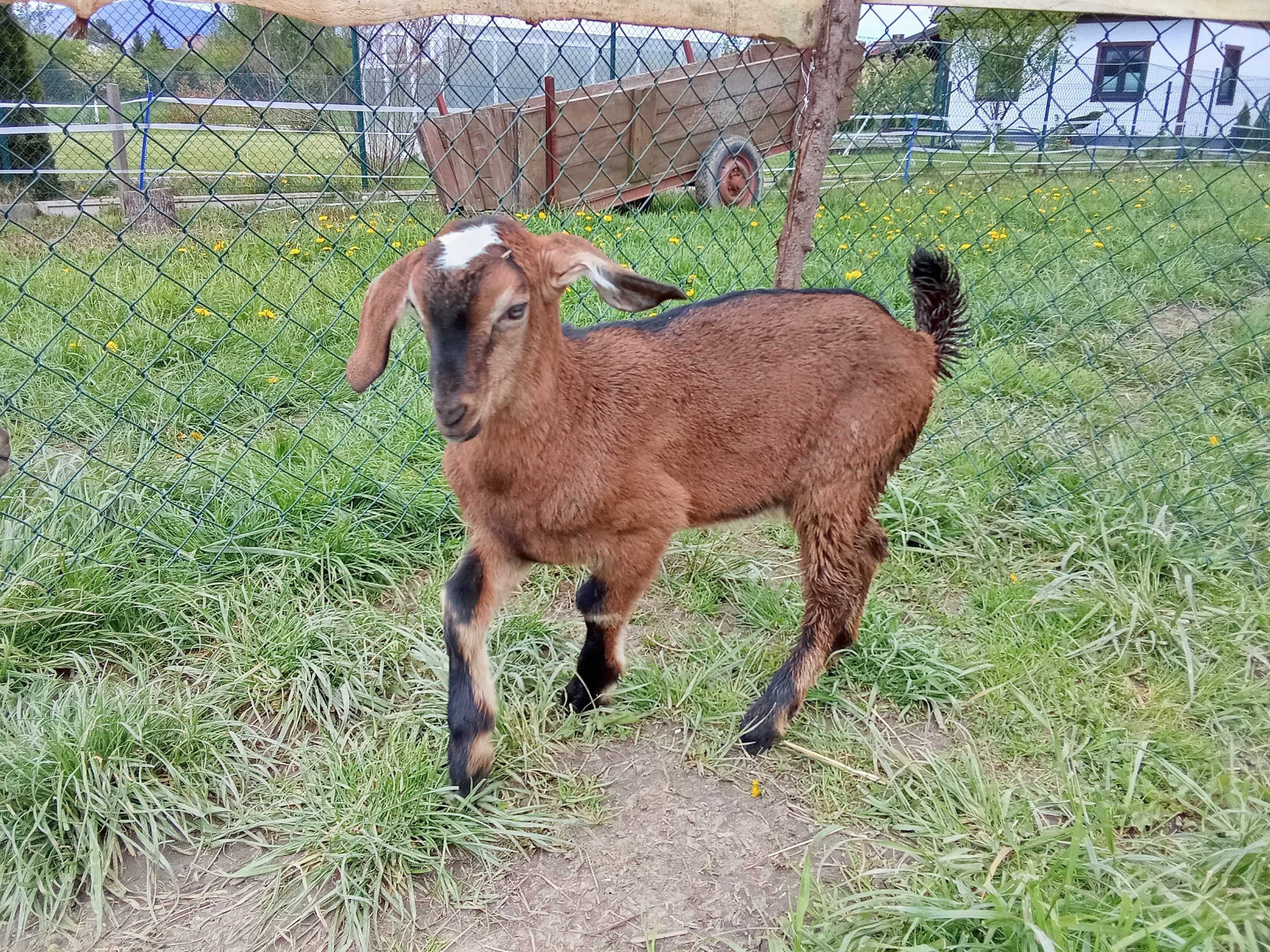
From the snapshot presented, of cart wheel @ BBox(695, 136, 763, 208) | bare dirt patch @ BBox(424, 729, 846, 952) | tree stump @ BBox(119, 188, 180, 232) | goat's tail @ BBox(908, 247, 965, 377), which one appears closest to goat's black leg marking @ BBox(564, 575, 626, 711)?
bare dirt patch @ BBox(424, 729, 846, 952)

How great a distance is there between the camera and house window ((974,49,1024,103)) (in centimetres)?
369

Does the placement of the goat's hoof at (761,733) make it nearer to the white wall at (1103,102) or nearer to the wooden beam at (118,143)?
the white wall at (1103,102)

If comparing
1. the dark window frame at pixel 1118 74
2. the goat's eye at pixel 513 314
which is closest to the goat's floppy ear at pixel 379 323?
the goat's eye at pixel 513 314

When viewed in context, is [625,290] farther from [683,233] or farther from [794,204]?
[683,233]

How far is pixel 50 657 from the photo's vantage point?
7.89ft

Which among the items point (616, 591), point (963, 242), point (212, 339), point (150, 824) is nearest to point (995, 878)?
point (616, 591)

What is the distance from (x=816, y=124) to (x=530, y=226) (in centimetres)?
207

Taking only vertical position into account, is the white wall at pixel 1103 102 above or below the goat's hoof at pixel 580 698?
above

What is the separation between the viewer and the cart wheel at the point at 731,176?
6.82 m

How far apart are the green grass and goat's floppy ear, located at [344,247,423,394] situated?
3.26 ft

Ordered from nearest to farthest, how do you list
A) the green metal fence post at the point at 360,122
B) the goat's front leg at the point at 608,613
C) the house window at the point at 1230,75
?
the goat's front leg at the point at 608,613, the house window at the point at 1230,75, the green metal fence post at the point at 360,122

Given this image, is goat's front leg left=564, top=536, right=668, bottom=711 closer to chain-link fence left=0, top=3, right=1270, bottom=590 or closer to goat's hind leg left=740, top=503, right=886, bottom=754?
goat's hind leg left=740, top=503, right=886, bottom=754

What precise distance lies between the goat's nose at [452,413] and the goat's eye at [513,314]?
0.70ft

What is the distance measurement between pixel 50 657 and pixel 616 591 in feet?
5.46
